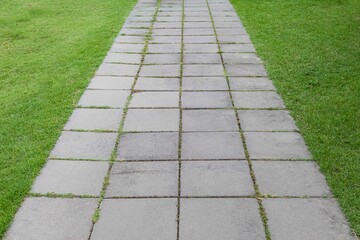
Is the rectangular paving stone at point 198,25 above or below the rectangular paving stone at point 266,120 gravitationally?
below

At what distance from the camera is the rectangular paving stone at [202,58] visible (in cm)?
598

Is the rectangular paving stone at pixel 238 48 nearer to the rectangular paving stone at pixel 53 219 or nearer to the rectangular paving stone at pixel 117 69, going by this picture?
the rectangular paving stone at pixel 117 69

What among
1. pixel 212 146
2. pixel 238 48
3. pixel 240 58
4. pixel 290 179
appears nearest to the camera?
pixel 290 179

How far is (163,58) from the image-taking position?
618cm

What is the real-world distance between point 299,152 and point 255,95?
1.34 meters

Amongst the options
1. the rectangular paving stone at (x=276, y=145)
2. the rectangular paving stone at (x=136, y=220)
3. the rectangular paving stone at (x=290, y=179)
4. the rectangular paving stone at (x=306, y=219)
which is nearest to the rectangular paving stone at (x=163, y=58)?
the rectangular paving stone at (x=276, y=145)

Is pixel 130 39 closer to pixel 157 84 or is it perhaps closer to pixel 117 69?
pixel 117 69

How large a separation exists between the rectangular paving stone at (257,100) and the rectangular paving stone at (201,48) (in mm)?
1796

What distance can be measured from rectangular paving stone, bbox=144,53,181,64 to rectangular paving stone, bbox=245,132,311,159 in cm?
243

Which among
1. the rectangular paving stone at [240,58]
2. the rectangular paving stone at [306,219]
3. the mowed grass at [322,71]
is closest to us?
the rectangular paving stone at [306,219]

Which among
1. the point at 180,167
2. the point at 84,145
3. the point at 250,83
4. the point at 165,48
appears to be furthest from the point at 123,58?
the point at 180,167

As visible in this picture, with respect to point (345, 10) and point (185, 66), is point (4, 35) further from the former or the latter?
point (345, 10)

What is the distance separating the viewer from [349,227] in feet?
9.08

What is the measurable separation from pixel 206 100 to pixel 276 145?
47.5 inches
